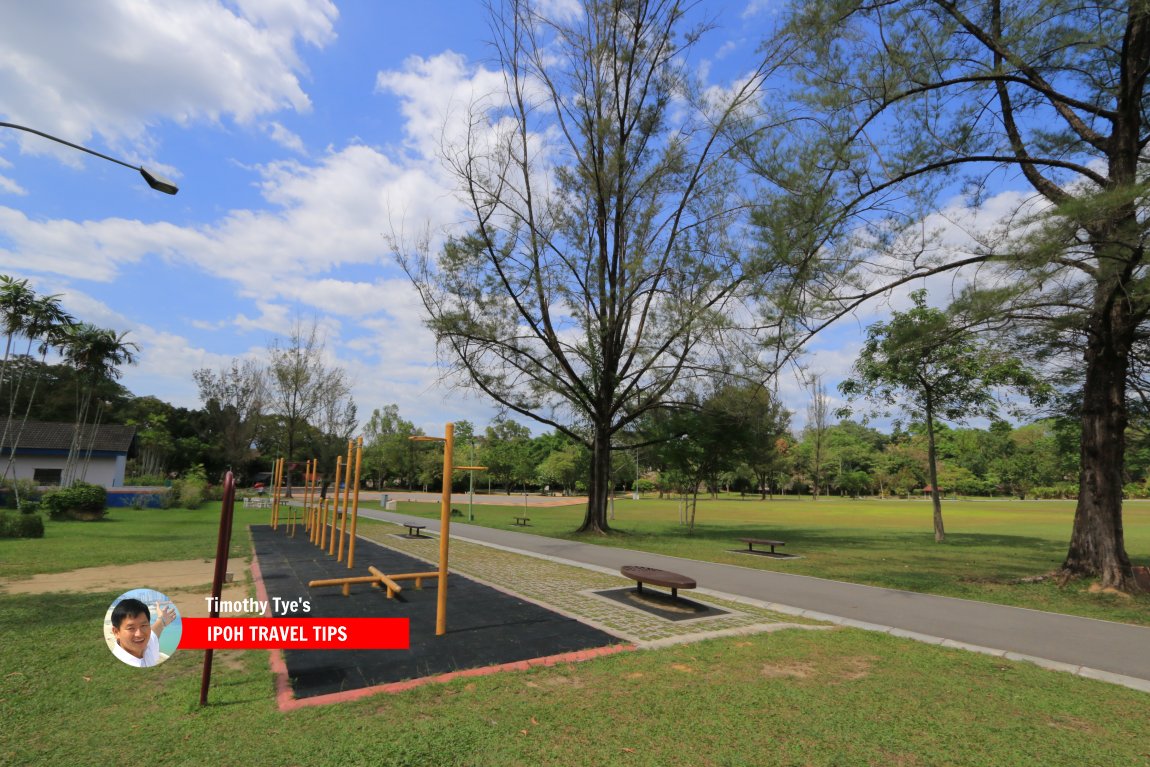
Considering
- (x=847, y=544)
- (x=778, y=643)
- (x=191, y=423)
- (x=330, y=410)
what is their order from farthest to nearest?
(x=191, y=423)
(x=330, y=410)
(x=847, y=544)
(x=778, y=643)

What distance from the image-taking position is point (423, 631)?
6.34m

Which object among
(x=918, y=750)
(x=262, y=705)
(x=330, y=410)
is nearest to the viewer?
(x=918, y=750)

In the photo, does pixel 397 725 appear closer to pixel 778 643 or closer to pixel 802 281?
pixel 778 643

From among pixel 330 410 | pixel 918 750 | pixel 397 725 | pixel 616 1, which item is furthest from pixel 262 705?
pixel 330 410

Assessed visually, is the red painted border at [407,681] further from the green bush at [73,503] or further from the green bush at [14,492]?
the green bush at [14,492]

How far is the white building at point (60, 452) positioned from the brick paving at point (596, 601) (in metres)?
37.2

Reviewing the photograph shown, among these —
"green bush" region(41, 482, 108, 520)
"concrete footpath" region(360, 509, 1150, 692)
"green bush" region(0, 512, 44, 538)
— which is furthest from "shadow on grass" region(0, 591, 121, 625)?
"green bush" region(41, 482, 108, 520)

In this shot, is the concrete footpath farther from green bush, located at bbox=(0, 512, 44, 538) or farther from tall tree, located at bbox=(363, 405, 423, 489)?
tall tree, located at bbox=(363, 405, 423, 489)

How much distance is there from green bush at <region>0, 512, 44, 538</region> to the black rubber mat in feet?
30.6

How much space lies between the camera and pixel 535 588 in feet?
30.1

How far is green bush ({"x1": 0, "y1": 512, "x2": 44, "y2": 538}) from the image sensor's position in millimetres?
14758

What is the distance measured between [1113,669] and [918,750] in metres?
3.84

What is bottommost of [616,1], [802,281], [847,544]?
[847,544]

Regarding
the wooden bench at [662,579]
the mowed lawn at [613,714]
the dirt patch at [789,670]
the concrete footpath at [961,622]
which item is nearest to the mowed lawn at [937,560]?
the concrete footpath at [961,622]
